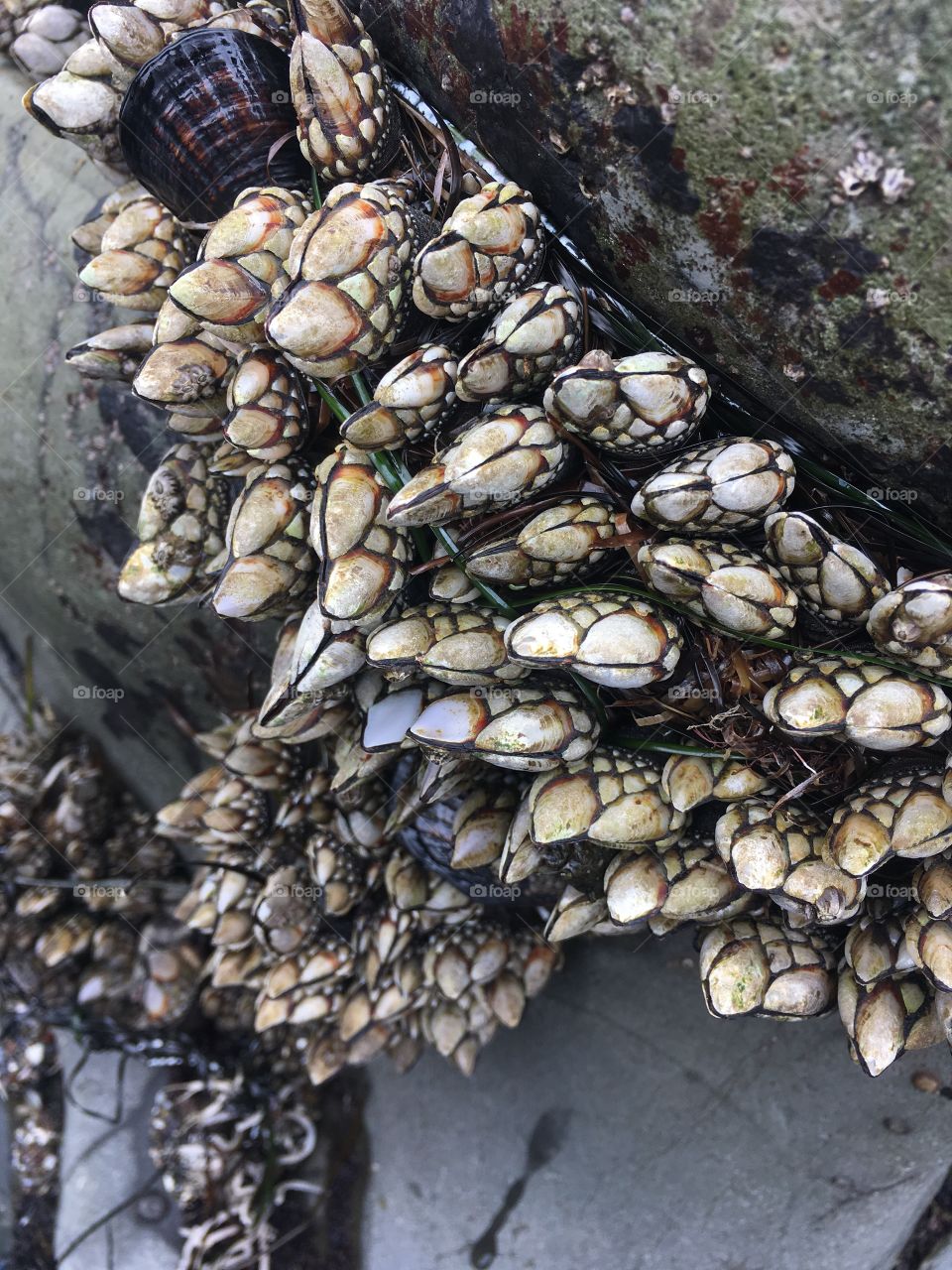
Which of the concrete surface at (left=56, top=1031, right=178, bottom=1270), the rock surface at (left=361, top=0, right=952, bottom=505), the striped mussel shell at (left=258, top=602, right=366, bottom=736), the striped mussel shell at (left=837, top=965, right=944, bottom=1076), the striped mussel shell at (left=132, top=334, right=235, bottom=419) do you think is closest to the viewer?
the rock surface at (left=361, top=0, right=952, bottom=505)

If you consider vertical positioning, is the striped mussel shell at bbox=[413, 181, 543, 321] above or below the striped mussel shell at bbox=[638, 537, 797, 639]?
above

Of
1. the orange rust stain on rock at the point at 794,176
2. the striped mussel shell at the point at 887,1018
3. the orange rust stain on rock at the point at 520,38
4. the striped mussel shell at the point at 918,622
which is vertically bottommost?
the striped mussel shell at the point at 887,1018

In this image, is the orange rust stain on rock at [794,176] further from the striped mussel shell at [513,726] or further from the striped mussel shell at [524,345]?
the striped mussel shell at [513,726]

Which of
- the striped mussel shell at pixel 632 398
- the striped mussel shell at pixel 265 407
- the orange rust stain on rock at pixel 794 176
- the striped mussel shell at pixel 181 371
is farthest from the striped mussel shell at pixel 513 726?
the orange rust stain on rock at pixel 794 176

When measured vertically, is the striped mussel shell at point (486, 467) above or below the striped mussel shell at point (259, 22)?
below

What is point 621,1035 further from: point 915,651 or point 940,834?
point 915,651

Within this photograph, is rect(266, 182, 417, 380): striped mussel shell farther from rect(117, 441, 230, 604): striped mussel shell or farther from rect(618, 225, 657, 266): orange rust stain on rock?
rect(117, 441, 230, 604): striped mussel shell

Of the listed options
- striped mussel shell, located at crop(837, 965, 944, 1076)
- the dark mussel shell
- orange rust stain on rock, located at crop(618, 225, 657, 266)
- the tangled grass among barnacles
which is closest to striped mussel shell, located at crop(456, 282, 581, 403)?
the tangled grass among barnacles
